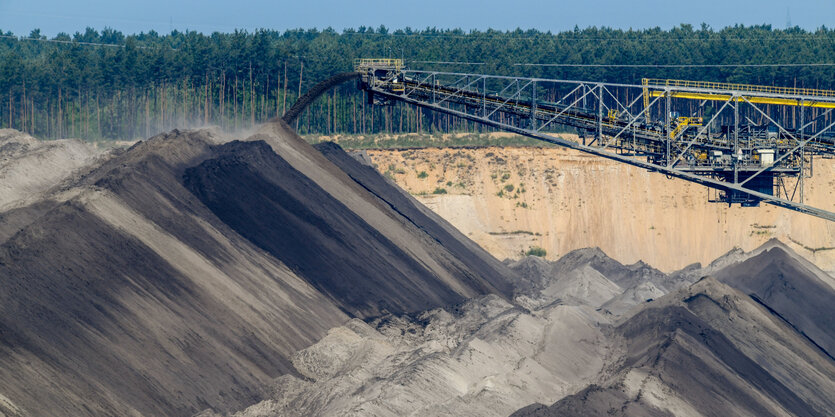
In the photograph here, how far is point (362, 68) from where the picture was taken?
6081cm

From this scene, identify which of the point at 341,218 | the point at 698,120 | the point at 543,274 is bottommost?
the point at 543,274

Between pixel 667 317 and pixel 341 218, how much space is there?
14.2 m

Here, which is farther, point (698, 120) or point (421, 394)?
point (698, 120)

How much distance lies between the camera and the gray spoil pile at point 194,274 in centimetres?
3606

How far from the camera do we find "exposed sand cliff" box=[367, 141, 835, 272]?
3324 inches

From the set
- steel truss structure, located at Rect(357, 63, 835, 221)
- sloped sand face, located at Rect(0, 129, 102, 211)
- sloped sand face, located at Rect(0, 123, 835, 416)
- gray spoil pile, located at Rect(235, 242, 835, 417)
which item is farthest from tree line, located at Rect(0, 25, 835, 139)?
gray spoil pile, located at Rect(235, 242, 835, 417)

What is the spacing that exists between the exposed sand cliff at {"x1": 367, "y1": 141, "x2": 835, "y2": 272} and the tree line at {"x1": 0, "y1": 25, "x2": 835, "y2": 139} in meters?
20.7

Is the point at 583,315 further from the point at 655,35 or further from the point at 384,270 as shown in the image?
the point at 655,35

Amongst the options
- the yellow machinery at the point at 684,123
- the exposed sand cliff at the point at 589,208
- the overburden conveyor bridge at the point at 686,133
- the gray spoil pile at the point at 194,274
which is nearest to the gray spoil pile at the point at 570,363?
the gray spoil pile at the point at 194,274

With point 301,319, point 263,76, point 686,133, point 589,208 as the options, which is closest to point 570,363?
point 301,319

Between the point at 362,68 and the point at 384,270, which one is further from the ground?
the point at 362,68

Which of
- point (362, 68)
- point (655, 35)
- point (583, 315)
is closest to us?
point (583, 315)

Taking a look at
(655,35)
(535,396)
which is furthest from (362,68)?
(655,35)

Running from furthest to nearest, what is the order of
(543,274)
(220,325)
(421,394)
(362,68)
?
(543,274) → (362,68) → (220,325) → (421,394)
